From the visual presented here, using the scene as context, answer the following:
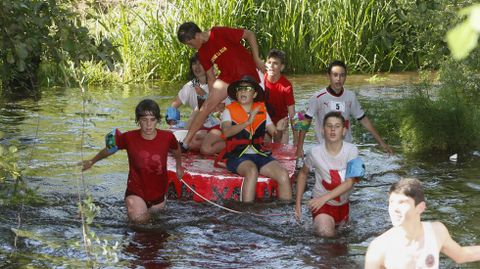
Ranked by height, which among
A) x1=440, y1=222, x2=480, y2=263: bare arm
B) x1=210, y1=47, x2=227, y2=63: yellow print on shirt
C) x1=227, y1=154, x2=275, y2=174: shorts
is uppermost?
x1=210, y1=47, x2=227, y2=63: yellow print on shirt

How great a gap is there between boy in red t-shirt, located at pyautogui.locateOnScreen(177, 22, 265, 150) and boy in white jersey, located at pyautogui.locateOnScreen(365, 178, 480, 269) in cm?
498

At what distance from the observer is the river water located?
621cm

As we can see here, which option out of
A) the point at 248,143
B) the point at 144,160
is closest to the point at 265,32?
the point at 248,143

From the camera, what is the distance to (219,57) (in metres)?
8.98

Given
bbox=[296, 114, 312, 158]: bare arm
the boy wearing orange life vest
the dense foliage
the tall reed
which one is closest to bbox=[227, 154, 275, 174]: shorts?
the boy wearing orange life vest

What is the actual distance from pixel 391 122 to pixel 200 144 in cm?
350

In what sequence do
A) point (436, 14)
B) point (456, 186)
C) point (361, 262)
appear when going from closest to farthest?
point (361, 262) → point (456, 186) → point (436, 14)

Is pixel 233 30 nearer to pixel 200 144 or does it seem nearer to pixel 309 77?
pixel 200 144

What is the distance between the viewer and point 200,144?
29.7ft

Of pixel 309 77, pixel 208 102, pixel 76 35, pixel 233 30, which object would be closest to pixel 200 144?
pixel 208 102

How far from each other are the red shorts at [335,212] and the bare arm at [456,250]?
8.58 ft

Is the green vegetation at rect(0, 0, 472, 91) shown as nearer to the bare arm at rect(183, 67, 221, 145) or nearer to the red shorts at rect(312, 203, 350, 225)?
the bare arm at rect(183, 67, 221, 145)

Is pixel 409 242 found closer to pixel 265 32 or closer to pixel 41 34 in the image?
pixel 41 34

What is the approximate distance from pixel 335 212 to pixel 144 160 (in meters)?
1.63
